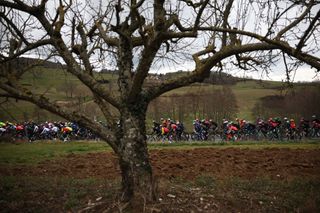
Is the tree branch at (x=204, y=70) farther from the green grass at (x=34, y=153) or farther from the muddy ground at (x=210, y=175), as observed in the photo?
the green grass at (x=34, y=153)

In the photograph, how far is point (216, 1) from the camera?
268 inches

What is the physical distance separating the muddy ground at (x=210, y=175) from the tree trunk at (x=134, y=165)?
37 cm

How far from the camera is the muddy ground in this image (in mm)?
6855

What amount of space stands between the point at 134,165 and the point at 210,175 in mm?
3969

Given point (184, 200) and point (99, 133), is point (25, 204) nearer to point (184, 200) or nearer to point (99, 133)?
point (99, 133)

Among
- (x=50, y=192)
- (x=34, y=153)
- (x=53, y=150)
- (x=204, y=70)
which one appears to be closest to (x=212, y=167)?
(x=50, y=192)

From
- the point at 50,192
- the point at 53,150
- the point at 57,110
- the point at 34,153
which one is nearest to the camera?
the point at 57,110

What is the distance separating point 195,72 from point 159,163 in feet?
20.7

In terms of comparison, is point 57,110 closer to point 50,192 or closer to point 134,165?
point 134,165

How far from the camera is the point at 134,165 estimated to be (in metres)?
6.39

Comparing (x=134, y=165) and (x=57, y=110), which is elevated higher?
(x=57, y=110)

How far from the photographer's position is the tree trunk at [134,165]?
6.39 m

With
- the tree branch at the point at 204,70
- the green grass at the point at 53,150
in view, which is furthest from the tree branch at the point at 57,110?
the green grass at the point at 53,150

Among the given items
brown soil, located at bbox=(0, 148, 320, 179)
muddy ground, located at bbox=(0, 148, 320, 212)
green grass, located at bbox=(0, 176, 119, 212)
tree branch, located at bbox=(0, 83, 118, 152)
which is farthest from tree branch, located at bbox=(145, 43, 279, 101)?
brown soil, located at bbox=(0, 148, 320, 179)
